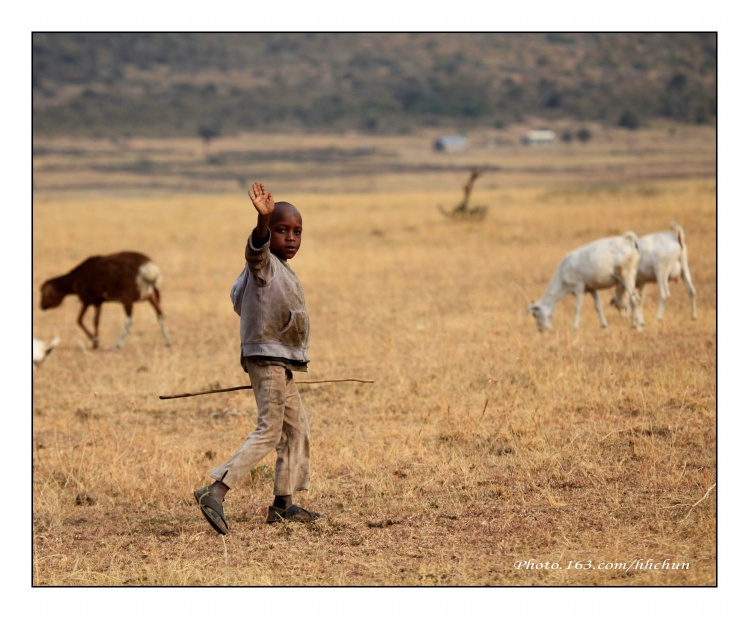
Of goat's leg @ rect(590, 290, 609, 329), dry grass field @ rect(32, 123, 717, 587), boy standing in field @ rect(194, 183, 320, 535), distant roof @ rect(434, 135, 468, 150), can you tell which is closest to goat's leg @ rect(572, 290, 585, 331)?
goat's leg @ rect(590, 290, 609, 329)

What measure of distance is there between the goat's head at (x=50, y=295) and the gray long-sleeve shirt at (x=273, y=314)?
31.2 ft

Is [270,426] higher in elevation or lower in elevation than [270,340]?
lower

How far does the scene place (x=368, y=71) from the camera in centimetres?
11944

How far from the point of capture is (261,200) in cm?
528

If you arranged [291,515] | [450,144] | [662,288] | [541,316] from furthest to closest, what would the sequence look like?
[450,144], [662,288], [541,316], [291,515]

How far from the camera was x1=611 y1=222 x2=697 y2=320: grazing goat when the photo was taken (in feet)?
44.8

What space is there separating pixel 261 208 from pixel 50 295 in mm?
10165

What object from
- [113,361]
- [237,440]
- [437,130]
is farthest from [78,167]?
[237,440]

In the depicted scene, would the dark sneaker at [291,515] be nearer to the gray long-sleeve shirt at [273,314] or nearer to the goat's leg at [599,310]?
the gray long-sleeve shirt at [273,314]

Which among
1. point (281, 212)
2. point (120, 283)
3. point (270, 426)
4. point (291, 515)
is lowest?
point (291, 515)

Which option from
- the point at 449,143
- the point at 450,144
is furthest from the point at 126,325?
the point at 449,143

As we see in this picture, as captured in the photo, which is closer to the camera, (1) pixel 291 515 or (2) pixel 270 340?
(2) pixel 270 340

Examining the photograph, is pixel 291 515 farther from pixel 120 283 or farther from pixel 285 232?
pixel 120 283

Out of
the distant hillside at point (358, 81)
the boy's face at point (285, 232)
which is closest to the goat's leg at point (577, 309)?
the boy's face at point (285, 232)
